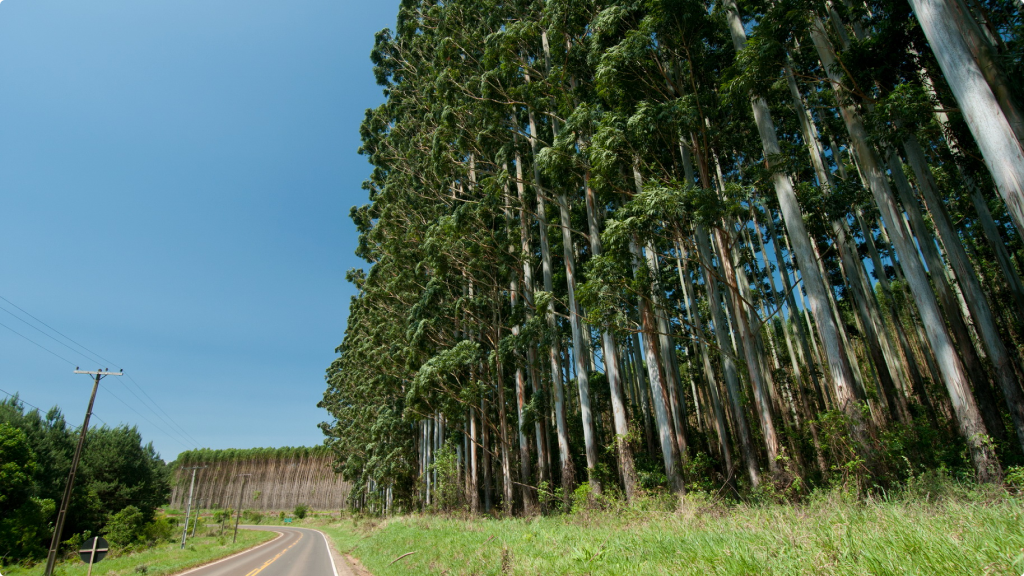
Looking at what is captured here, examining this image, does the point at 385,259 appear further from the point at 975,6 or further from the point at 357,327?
the point at 975,6

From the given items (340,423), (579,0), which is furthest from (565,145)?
(340,423)

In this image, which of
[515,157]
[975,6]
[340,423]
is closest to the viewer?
[975,6]

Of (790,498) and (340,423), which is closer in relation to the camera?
(790,498)

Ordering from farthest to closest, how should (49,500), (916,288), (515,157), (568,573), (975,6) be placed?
1. (49,500)
2. (515,157)
3. (916,288)
4. (975,6)
5. (568,573)

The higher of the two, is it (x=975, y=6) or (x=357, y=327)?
(x=357, y=327)

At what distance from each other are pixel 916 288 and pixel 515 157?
12962mm

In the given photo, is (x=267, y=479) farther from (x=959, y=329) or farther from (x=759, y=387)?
(x=959, y=329)

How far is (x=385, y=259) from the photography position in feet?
85.0

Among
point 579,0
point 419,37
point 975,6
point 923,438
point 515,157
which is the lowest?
point 923,438

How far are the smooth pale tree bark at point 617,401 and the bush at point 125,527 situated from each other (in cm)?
3874

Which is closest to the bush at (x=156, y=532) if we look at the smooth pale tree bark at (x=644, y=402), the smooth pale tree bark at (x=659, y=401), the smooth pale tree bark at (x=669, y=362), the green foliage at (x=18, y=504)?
the green foliage at (x=18, y=504)

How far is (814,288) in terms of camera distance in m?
8.53

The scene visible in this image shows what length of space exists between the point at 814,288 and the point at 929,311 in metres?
1.71

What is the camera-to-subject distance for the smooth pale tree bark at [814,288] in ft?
25.4
